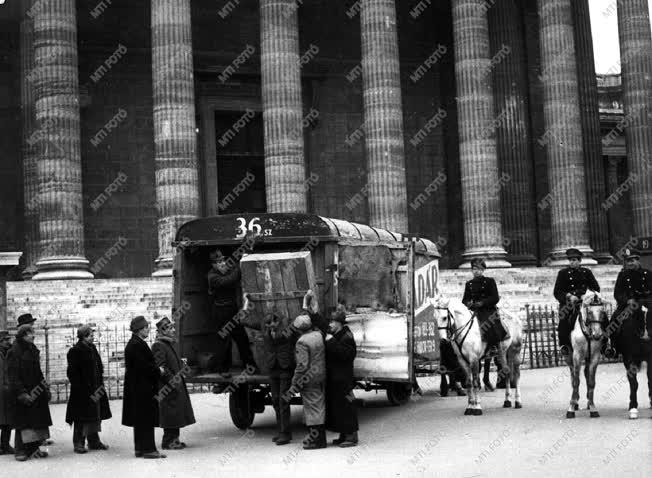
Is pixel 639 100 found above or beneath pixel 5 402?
above

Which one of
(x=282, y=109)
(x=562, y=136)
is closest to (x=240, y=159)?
(x=282, y=109)

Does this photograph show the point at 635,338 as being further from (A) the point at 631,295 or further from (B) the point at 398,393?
(B) the point at 398,393

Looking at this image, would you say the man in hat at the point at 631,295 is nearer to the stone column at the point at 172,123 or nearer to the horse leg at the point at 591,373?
the horse leg at the point at 591,373

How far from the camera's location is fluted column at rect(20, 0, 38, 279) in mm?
30531

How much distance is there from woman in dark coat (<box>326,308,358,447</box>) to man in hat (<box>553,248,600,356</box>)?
3.76m

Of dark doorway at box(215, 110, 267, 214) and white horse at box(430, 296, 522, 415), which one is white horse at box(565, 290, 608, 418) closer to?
white horse at box(430, 296, 522, 415)

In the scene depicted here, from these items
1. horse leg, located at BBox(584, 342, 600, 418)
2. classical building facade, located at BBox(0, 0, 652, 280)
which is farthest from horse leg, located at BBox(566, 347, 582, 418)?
classical building facade, located at BBox(0, 0, 652, 280)

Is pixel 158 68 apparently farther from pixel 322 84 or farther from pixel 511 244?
pixel 511 244

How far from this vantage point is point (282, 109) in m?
29.4

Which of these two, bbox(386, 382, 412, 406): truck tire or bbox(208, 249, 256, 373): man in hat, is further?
bbox(386, 382, 412, 406): truck tire

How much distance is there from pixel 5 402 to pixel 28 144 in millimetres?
18055

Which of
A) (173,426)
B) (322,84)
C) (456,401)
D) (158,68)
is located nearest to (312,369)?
(173,426)

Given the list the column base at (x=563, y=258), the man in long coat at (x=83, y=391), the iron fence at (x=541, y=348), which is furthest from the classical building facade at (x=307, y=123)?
the man in long coat at (x=83, y=391)

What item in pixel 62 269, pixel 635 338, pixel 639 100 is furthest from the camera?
pixel 639 100
